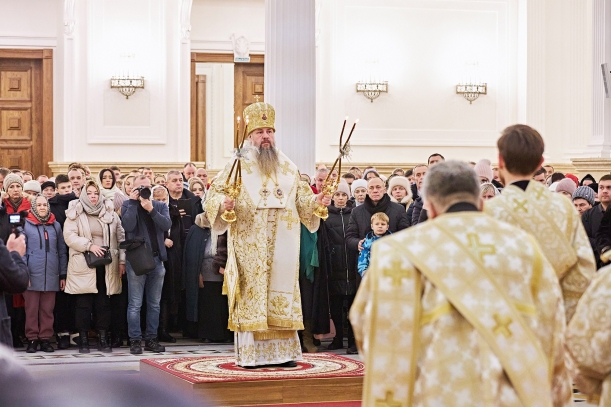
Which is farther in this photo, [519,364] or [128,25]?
[128,25]

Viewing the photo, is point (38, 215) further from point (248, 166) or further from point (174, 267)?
point (248, 166)

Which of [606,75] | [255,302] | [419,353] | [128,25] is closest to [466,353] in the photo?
[419,353]

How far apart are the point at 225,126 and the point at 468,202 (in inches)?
587

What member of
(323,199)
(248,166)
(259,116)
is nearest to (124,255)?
(248,166)

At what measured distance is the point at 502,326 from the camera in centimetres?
296

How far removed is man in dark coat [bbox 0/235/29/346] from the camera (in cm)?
474

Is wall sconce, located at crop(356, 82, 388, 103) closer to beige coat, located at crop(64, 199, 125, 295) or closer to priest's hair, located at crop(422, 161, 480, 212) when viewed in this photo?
beige coat, located at crop(64, 199, 125, 295)

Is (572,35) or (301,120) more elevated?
(572,35)

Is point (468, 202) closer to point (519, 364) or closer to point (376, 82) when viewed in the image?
point (519, 364)

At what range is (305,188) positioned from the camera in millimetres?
7559

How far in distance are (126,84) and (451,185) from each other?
1321 centimetres

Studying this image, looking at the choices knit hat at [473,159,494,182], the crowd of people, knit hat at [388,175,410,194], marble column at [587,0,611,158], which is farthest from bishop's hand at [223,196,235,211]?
marble column at [587,0,611,158]

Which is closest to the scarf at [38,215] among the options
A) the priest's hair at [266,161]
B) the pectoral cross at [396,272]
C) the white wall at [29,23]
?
the priest's hair at [266,161]

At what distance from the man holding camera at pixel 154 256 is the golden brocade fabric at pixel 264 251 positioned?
213 cm
